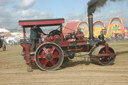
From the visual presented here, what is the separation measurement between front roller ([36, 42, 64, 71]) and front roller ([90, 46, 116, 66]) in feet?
4.57

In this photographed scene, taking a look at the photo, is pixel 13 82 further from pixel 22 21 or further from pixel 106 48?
pixel 106 48

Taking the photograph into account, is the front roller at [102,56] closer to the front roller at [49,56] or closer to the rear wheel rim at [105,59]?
A: the rear wheel rim at [105,59]

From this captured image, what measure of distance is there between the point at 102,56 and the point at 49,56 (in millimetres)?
2056

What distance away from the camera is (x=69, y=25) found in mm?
34688

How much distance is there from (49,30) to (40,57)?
4.45 feet

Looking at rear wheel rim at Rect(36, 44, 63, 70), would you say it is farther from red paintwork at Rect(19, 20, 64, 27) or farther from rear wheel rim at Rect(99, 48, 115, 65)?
rear wheel rim at Rect(99, 48, 115, 65)

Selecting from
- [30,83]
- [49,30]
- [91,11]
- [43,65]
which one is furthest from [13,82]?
[91,11]

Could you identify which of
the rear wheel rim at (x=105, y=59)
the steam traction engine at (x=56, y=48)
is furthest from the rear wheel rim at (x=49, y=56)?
the rear wheel rim at (x=105, y=59)

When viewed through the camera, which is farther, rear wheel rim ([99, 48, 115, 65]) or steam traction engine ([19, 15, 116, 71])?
rear wheel rim ([99, 48, 115, 65])

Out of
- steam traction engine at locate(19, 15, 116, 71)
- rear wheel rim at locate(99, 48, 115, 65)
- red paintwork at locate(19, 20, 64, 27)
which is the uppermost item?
red paintwork at locate(19, 20, 64, 27)

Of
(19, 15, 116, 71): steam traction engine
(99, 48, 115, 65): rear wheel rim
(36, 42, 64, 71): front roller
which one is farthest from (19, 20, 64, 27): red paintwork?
(99, 48, 115, 65): rear wheel rim

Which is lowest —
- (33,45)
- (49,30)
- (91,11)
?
(33,45)

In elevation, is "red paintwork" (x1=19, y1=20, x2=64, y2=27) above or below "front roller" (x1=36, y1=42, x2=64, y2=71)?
above

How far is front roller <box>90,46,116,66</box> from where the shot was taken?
19.9ft
